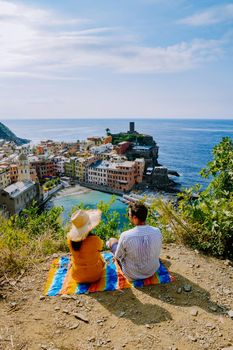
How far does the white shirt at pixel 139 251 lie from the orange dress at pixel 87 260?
27 centimetres

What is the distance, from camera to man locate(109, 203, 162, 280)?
117 inches

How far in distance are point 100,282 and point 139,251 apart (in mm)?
633

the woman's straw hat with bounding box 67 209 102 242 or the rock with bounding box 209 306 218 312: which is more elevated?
the woman's straw hat with bounding box 67 209 102 242

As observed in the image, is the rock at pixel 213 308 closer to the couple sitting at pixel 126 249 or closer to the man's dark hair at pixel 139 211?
the couple sitting at pixel 126 249

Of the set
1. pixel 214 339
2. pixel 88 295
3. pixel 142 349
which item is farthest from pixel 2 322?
pixel 214 339

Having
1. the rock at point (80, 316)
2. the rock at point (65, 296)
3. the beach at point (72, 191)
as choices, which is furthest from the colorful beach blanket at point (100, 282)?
the beach at point (72, 191)

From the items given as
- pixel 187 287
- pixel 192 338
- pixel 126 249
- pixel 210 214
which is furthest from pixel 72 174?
pixel 192 338

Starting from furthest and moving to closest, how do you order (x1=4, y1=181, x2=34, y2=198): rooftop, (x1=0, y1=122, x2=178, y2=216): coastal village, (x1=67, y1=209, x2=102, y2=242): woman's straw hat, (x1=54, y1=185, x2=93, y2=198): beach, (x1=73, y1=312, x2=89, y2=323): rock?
(x1=54, y1=185, x2=93, y2=198): beach, (x1=0, y1=122, x2=178, y2=216): coastal village, (x1=4, y1=181, x2=34, y2=198): rooftop, (x1=67, y1=209, x2=102, y2=242): woman's straw hat, (x1=73, y1=312, x2=89, y2=323): rock

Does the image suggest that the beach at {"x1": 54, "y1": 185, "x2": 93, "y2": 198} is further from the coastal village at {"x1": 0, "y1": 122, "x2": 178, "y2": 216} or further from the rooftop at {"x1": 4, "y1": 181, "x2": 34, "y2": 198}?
the rooftop at {"x1": 4, "y1": 181, "x2": 34, "y2": 198}

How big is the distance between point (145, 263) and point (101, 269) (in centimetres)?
56

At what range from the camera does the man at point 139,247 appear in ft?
9.79

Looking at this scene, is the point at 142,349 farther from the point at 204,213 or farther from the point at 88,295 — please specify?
the point at 204,213

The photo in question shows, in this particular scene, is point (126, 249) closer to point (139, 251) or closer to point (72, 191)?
point (139, 251)

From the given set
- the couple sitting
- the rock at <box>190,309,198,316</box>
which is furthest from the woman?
the rock at <box>190,309,198,316</box>
